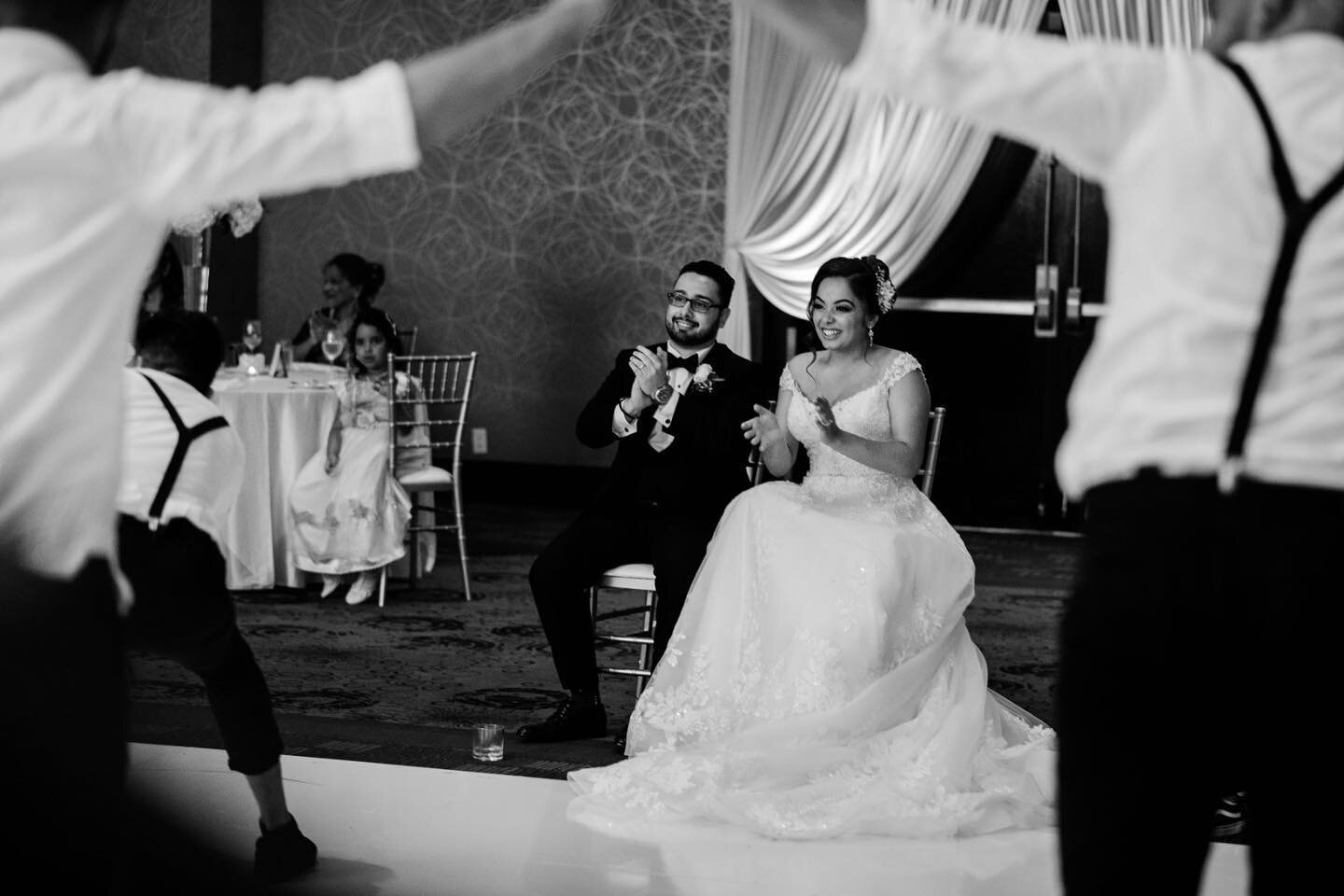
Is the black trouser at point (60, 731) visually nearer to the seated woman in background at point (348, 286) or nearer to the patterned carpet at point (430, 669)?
the patterned carpet at point (430, 669)

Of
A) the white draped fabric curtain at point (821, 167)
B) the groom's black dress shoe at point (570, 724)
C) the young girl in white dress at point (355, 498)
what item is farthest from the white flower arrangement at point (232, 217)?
the groom's black dress shoe at point (570, 724)

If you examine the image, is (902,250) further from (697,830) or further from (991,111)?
(991,111)

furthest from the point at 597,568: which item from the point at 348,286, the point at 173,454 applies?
the point at 348,286

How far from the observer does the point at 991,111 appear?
58.6 inches

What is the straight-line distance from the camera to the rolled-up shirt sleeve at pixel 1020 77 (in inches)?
56.9

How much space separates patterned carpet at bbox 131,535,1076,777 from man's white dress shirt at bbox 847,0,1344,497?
2.62 metres

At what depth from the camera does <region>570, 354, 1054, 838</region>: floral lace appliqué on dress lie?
3.42m

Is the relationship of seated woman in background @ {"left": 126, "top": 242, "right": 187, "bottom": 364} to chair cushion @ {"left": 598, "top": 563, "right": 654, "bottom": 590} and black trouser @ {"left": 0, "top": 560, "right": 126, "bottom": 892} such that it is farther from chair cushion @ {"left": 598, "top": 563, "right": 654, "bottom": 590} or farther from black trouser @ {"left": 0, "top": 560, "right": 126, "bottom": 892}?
black trouser @ {"left": 0, "top": 560, "right": 126, "bottom": 892}

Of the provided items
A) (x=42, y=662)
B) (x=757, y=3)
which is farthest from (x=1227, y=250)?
(x=42, y=662)

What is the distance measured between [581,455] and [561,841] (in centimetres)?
528

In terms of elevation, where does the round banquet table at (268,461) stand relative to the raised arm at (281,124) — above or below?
below

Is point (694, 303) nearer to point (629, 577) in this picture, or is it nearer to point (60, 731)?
point (629, 577)

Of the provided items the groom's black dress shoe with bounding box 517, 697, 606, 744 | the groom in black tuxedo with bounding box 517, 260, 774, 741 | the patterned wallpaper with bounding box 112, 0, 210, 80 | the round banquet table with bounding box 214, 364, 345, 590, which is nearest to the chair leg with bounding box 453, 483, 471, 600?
the round banquet table with bounding box 214, 364, 345, 590

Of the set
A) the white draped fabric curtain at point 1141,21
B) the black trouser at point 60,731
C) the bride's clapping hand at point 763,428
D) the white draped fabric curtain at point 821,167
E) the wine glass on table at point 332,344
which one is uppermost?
the white draped fabric curtain at point 1141,21
